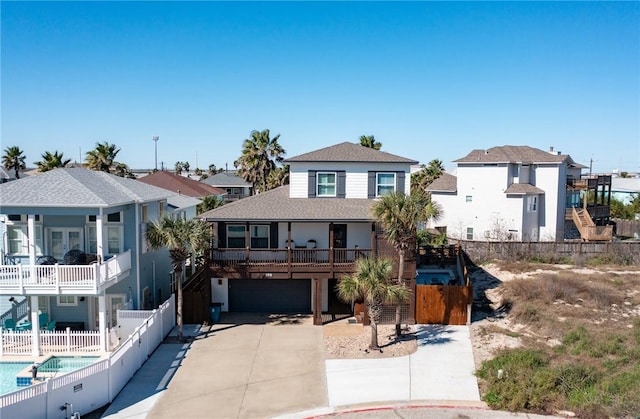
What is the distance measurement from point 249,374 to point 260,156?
31.0 m

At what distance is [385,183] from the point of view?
24.9 meters

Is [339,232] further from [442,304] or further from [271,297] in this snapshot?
[442,304]

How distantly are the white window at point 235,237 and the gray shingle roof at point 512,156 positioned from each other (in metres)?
20.7

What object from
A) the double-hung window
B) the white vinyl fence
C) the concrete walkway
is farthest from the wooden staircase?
the double-hung window

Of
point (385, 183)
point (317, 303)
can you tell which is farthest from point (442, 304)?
point (385, 183)

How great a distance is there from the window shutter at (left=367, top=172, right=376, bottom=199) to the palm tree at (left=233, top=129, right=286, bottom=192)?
871 inches

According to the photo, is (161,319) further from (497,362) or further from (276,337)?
(497,362)

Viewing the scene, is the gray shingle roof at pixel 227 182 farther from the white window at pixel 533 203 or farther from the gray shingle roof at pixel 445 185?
the white window at pixel 533 203

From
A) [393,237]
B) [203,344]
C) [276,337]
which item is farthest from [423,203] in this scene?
[203,344]

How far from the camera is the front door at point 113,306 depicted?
21000 mm

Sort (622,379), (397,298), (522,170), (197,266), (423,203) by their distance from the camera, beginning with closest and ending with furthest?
1. (622,379)
2. (397,298)
3. (423,203)
4. (197,266)
5. (522,170)

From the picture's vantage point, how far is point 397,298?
60.1 ft

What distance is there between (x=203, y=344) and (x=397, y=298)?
809 cm

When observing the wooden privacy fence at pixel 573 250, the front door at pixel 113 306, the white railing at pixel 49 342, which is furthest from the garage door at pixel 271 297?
the wooden privacy fence at pixel 573 250
